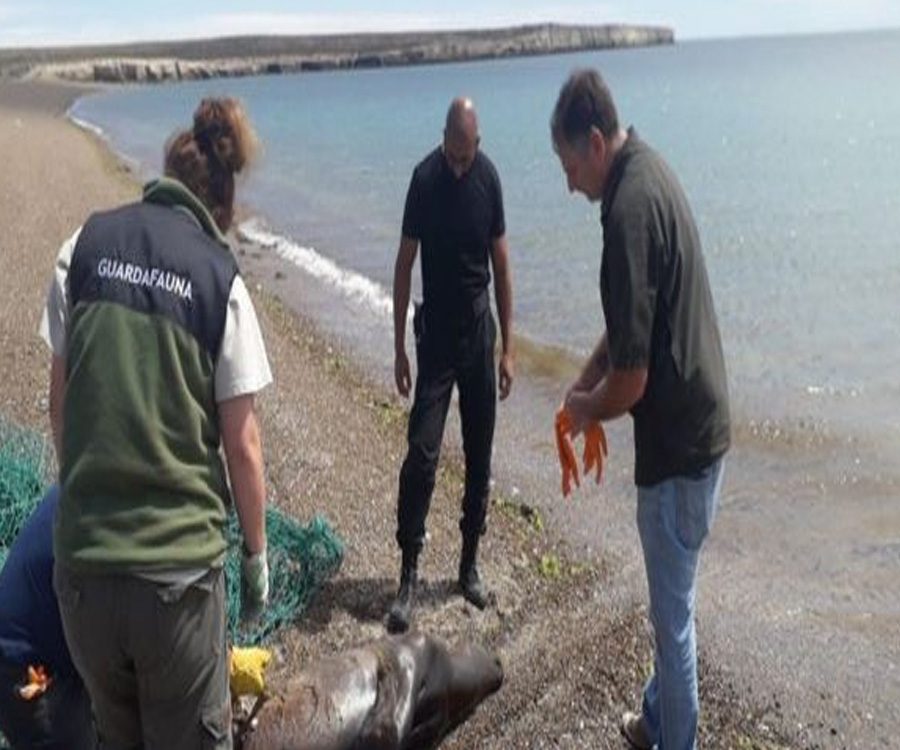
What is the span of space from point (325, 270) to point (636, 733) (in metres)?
16.3

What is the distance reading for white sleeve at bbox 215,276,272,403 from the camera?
125 inches

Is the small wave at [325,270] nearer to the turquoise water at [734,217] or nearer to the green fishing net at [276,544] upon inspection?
the turquoise water at [734,217]

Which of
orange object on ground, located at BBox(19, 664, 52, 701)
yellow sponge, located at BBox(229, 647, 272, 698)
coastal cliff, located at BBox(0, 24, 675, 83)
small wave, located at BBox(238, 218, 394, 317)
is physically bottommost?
coastal cliff, located at BBox(0, 24, 675, 83)

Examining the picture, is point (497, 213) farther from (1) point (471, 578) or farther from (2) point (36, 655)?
(2) point (36, 655)

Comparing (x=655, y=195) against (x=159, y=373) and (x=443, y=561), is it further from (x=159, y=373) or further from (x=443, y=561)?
(x=443, y=561)

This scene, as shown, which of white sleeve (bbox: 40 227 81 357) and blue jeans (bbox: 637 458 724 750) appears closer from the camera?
white sleeve (bbox: 40 227 81 357)

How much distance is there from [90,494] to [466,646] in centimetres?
272

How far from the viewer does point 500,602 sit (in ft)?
20.9

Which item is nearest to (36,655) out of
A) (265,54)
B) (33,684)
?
(33,684)

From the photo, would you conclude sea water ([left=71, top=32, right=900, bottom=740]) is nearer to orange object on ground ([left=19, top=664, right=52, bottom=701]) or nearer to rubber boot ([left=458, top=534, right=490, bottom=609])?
rubber boot ([left=458, top=534, right=490, bottom=609])

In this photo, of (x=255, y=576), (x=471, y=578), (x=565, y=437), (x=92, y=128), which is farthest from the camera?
(x=92, y=128)

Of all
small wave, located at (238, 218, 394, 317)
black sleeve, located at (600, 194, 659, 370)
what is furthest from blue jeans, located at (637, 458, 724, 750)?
small wave, located at (238, 218, 394, 317)

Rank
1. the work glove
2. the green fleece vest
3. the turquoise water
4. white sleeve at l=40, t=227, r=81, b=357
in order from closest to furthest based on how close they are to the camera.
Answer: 1. the green fleece vest
2. white sleeve at l=40, t=227, r=81, b=357
3. the work glove
4. the turquoise water

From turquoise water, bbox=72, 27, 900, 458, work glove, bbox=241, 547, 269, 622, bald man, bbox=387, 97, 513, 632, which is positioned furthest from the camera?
turquoise water, bbox=72, 27, 900, 458
